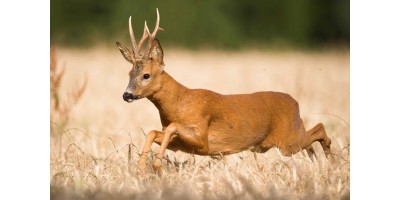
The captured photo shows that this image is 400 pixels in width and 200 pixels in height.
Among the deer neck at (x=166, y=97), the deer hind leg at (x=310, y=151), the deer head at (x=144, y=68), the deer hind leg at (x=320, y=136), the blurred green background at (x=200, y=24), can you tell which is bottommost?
the deer hind leg at (x=310, y=151)

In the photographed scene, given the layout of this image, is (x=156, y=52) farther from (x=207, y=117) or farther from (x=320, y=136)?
(x=320, y=136)

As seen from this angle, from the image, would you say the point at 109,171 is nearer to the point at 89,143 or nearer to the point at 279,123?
the point at 279,123

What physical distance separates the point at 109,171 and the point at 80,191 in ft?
1.34

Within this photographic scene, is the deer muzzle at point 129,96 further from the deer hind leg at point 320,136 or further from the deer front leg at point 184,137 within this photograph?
the deer hind leg at point 320,136

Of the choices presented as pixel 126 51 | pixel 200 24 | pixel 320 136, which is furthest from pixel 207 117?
pixel 200 24

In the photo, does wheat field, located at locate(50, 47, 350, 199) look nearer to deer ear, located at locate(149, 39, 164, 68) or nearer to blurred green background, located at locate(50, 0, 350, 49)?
blurred green background, located at locate(50, 0, 350, 49)

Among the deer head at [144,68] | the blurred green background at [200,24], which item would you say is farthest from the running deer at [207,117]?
the blurred green background at [200,24]

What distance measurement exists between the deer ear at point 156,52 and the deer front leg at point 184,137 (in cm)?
30

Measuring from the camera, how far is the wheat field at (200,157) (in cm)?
425

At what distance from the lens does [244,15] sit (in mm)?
11242

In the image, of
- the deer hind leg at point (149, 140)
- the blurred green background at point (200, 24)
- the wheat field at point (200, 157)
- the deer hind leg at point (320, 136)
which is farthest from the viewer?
the blurred green background at point (200, 24)

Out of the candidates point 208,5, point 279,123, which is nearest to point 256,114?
point 279,123

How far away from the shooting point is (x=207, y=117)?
4.51 meters

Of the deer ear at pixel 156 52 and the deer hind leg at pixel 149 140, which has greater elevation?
the deer ear at pixel 156 52
